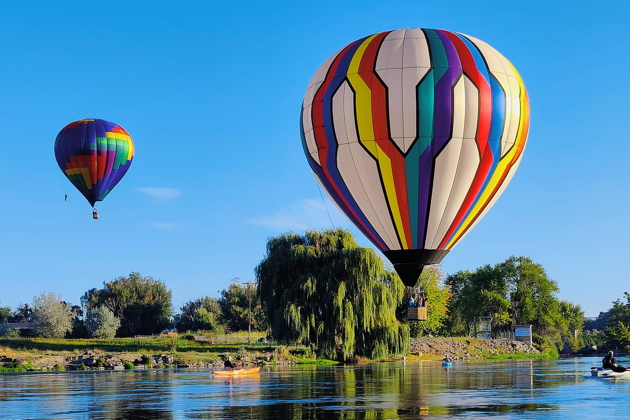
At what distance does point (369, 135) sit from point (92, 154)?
29.3 meters

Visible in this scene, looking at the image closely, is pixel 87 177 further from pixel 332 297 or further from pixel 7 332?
pixel 7 332

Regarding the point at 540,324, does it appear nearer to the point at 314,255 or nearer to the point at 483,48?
the point at 314,255

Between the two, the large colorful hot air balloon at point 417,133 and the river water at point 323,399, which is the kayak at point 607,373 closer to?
the river water at point 323,399

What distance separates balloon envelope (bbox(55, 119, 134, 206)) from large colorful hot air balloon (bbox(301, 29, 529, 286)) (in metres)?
26.9

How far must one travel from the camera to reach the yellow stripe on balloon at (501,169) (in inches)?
1110

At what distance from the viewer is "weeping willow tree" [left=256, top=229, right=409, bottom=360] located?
169 ft

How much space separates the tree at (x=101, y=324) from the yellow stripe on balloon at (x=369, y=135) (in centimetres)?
5837

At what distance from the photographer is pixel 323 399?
27297mm

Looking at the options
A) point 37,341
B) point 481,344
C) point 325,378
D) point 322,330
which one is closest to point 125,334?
point 37,341

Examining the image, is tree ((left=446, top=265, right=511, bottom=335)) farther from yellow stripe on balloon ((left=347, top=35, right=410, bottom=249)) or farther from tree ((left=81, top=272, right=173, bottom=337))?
yellow stripe on balloon ((left=347, top=35, right=410, bottom=249))

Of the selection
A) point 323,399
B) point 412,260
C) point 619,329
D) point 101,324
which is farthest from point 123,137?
point 619,329

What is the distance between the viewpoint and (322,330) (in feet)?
169

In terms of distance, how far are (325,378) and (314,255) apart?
48.0 ft

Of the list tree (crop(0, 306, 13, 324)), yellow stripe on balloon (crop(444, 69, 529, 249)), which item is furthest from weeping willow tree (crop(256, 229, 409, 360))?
tree (crop(0, 306, 13, 324))
